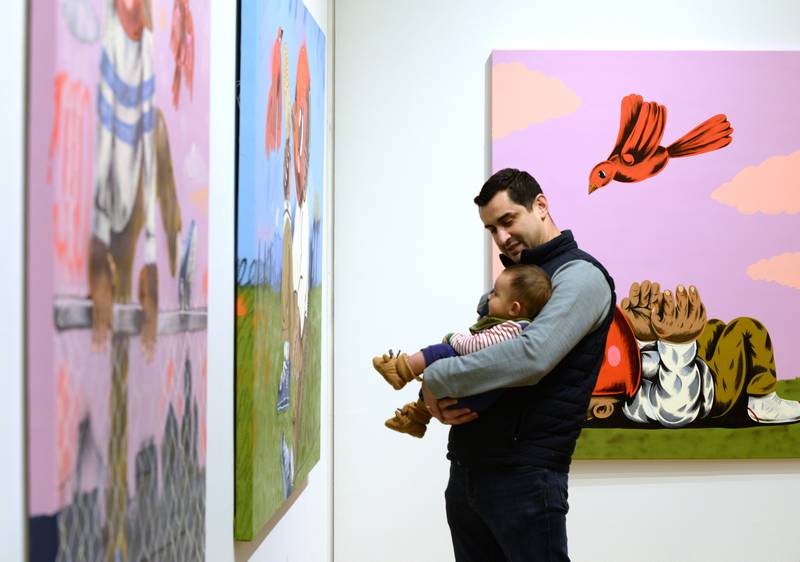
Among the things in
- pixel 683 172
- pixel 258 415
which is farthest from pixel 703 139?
pixel 258 415

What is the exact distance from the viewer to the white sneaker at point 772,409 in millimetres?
3777

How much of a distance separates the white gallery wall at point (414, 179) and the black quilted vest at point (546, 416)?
1.55 m

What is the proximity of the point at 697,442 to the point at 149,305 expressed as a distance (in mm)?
2892

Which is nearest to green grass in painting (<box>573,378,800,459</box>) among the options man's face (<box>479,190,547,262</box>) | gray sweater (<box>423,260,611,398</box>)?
man's face (<box>479,190,547,262</box>)

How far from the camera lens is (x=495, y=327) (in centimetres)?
228

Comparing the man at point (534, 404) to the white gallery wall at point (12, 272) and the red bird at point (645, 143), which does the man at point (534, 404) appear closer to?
the white gallery wall at point (12, 272)

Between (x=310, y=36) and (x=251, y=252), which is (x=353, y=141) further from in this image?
(x=251, y=252)

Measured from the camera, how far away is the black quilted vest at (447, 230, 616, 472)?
2229 mm

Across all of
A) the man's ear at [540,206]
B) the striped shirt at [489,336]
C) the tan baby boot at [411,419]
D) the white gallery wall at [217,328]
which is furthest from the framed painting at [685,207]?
the striped shirt at [489,336]

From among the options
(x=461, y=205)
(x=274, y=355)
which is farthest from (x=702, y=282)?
(x=274, y=355)

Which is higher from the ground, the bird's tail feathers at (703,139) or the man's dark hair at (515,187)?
the bird's tail feathers at (703,139)

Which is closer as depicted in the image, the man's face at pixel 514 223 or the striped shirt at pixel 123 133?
the striped shirt at pixel 123 133

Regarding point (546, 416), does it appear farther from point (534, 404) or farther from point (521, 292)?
point (521, 292)

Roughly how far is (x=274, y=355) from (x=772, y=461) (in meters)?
2.40
